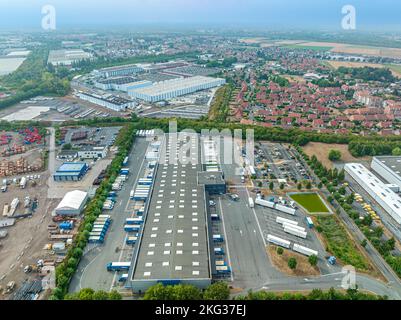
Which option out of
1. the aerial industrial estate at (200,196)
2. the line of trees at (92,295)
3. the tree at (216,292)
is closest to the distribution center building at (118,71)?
the aerial industrial estate at (200,196)

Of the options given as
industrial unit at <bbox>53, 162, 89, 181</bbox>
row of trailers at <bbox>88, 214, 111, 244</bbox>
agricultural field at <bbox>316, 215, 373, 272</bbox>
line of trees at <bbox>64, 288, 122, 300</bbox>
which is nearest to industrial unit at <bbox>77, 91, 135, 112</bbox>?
industrial unit at <bbox>53, 162, 89, 181</bbox>

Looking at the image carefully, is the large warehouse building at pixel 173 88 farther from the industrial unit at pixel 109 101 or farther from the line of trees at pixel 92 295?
the line of trees at pixel 92 295

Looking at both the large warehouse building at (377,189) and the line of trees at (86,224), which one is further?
the large warehouse building at (377,189)

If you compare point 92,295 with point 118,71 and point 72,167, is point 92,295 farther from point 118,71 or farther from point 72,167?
point 118,71
